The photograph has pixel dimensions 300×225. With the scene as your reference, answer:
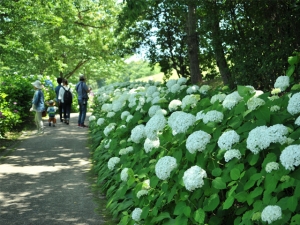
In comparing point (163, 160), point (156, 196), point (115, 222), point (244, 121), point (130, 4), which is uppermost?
point (130, 4)

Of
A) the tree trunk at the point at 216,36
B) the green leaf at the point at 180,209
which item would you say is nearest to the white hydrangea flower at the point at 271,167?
the green leaf at the point at 180,209

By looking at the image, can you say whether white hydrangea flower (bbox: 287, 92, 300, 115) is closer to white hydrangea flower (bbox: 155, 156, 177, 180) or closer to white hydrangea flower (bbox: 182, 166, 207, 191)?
white hydrangea flower (bbox: 182, 166, 207, 191)

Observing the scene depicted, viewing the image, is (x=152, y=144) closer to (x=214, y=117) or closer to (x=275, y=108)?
(x=214, y=117)

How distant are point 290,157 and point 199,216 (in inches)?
38.7

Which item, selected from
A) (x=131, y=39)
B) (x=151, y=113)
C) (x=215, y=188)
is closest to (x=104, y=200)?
(x=151, y=113)

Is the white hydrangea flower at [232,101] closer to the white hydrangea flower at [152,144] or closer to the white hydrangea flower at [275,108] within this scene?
the white hydrangea flower at [275,108]

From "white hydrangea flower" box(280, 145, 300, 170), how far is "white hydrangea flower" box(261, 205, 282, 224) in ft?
0.93

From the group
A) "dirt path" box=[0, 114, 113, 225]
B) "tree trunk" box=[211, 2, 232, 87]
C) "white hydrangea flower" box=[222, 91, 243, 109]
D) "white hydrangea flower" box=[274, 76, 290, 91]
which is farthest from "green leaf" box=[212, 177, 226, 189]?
Answer: "tree trunk" box=[211, 2, 232, 87]

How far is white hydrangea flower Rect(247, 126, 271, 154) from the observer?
2979 millimetres

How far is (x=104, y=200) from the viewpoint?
19.9 ft

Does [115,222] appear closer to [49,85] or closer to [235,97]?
[235,97]

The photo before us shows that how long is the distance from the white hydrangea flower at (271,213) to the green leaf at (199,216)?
0.70 meters

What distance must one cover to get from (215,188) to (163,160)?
0.59 meters

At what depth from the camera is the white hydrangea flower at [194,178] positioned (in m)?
3.31
